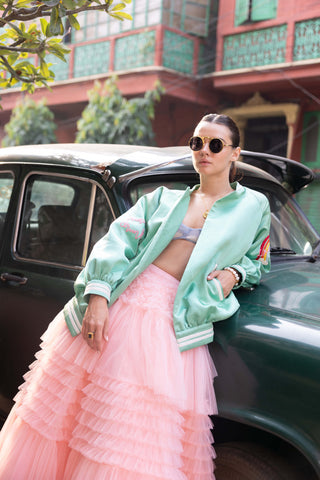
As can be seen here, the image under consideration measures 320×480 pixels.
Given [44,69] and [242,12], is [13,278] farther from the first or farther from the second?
[242,12]

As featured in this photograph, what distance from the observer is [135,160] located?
2.97 m

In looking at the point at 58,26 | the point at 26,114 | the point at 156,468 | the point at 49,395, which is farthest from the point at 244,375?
the point at 26,114

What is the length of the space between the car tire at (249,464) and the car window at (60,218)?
4.05 ft

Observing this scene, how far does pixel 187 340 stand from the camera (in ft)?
7.06

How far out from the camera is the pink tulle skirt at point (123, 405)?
2.04m

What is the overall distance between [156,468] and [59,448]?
1.61ft

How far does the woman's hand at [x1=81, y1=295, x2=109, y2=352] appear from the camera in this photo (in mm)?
2199

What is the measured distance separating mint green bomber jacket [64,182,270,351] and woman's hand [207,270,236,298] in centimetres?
2

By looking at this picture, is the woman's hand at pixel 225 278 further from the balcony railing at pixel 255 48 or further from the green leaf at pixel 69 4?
the balcony railing at pixel 255 48

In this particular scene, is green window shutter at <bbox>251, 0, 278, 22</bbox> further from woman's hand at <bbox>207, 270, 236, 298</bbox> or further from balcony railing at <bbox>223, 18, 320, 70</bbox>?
woman's hand at <bbox>207, 270, 236, 298</bbox>

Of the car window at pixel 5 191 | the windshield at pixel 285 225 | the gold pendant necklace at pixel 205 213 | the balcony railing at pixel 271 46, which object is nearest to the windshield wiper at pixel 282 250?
the windshield at pixel 285 225

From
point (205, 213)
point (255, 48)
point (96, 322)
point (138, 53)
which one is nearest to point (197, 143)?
point (205, 213)

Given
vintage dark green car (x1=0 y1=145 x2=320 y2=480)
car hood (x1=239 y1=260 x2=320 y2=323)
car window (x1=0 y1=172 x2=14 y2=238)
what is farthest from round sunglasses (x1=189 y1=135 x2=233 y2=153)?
car window (x1=0 y1=172 x2=14 y2=238)

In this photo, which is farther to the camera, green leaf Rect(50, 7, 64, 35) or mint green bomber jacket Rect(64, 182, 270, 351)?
green leaf Rect(50, 7, 64, 35)
